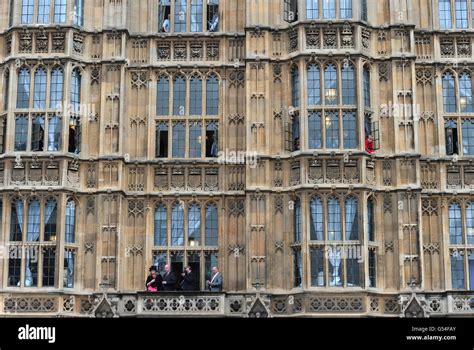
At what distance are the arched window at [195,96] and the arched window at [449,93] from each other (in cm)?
1033

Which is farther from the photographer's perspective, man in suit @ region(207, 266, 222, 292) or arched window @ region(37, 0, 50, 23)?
arched window @ region(37, 0, 50, 23)

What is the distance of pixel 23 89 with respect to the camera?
3850 cm

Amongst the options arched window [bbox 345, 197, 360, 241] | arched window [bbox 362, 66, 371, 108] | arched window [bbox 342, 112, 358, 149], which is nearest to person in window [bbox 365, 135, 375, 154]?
arched window [bbox 342, 112, 358, 149]

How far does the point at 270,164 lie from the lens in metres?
37.9

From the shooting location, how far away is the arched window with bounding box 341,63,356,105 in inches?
1500

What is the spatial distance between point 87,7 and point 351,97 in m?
11.8

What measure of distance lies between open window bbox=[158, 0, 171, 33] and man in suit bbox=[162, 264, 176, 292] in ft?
34.0

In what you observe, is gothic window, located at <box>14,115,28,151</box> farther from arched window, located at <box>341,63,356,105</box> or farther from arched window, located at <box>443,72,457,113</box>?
arched window, located at <box>443,72,457,113</box>

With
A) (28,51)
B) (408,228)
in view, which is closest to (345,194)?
(408,228)

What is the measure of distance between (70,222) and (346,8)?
14.4m

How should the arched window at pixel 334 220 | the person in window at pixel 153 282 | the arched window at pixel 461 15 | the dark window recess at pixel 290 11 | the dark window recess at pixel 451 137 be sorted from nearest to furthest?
the person in window at pixel 153 282 < the arched window at pixel 334 220 < the dark window recess at pixel 451 137 < the dark window recess at pixel 290 11 < the arched window at pixel 461 15

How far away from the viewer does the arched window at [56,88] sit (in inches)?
1507

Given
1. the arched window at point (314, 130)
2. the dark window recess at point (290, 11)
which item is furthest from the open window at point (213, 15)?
the arched window at point (314, 130)

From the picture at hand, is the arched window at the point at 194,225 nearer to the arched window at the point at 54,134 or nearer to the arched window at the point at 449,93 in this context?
the arched window at the point at 54,134
